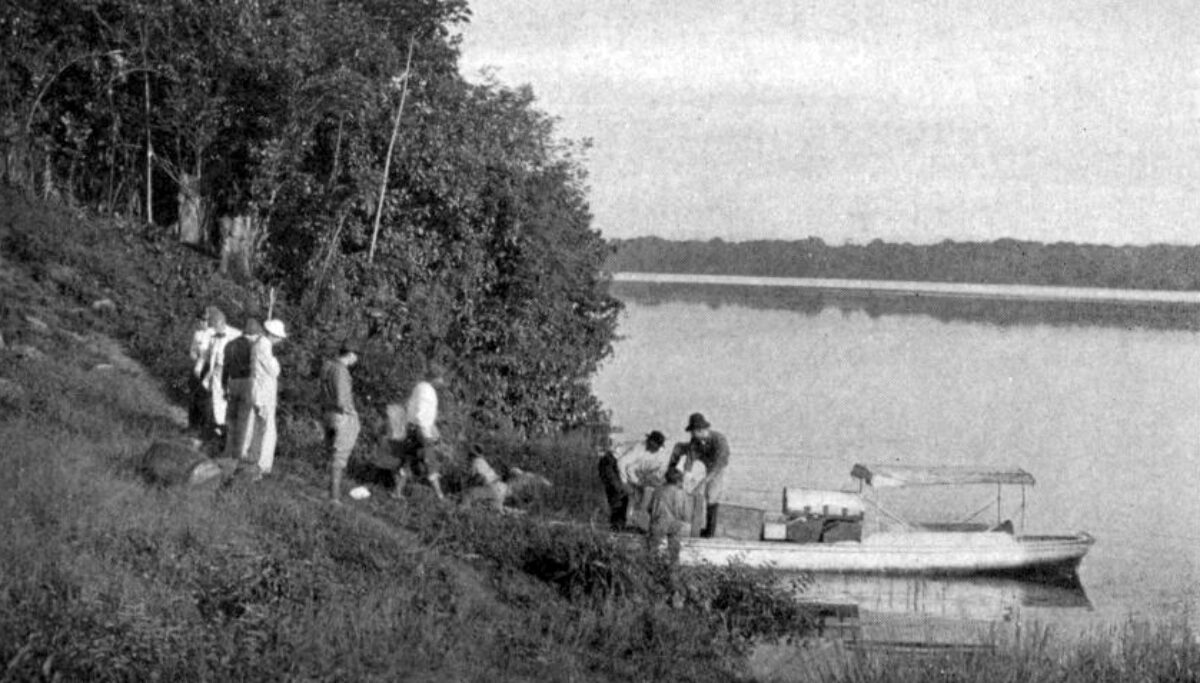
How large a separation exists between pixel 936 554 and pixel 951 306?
9757cm

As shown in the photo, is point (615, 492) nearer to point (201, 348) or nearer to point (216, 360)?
point (216, 360)

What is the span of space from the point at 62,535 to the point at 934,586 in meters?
16.1

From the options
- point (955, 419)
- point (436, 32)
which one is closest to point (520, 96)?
point (436, 32)

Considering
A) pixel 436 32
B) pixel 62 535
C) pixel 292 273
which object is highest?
pixel 436 32

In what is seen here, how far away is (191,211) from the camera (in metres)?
27.6

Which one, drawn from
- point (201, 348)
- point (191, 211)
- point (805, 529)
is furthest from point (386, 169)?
point (805, 529)

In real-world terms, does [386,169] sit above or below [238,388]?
above

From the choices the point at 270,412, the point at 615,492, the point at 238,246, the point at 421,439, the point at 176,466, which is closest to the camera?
the point at 176,466

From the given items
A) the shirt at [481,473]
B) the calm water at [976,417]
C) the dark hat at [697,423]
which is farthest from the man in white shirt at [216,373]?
the calm water at [976,417]

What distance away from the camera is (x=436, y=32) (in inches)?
1233

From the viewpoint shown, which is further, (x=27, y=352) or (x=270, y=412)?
(x=27, y=352)

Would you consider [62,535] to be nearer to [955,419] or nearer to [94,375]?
[94,375]

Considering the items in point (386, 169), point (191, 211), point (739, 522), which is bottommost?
point (739, 522)

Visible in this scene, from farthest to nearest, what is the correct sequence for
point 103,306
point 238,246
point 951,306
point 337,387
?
point 951,306 → point 238,246 → point 103,306 → point 337,387
